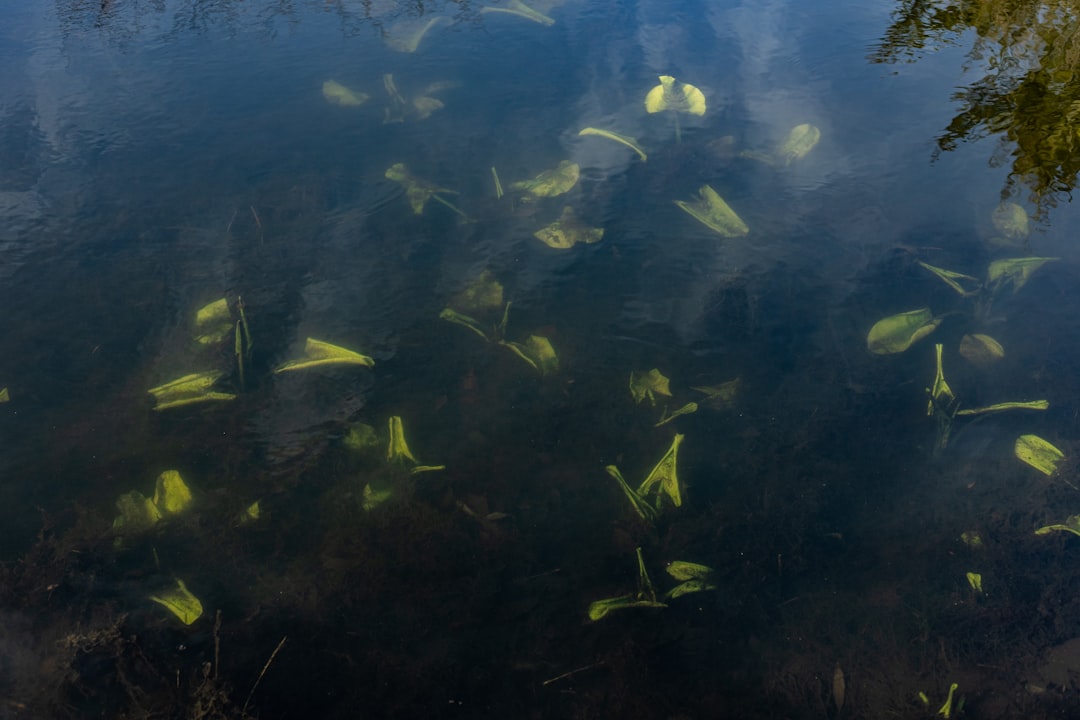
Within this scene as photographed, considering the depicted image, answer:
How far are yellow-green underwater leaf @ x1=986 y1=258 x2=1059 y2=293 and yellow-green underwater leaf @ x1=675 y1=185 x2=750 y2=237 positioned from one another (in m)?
1.13

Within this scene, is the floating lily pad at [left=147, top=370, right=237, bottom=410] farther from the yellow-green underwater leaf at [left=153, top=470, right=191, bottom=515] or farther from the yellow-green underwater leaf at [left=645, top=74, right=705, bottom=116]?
the yellow-green underwater leaf at [left=645, top=74, right=705, bottom=116]

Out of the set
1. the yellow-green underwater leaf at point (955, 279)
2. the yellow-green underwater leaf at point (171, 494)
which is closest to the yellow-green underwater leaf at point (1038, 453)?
the yellow-green underwater leaf at point (955, 279)

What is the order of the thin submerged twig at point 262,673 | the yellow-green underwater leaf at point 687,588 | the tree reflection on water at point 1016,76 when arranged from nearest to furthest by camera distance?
the thin submerged twig at point 262,673, the yellow-green underwater leaf at point 687,588, the tree reflection on water at point 1016,76

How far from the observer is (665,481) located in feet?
8.15

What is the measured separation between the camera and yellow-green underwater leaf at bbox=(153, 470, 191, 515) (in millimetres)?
2393

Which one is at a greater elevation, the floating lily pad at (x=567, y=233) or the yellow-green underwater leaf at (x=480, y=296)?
the floating lily pad at (x=567, y=233)

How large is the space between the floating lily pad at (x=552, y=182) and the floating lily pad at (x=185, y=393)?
1823 mm

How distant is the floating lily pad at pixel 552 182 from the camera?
3.64 metres

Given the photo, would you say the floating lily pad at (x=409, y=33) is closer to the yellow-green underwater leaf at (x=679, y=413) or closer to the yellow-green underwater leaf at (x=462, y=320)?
the yellow-green underwater leaf at (x=462, y=320)

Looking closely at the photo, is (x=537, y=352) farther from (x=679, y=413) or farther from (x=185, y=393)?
(x=185, y=393)

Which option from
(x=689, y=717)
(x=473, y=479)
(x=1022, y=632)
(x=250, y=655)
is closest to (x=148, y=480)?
(x=250, y=655)

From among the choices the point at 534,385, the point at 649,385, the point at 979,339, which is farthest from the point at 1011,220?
the point at 534,385

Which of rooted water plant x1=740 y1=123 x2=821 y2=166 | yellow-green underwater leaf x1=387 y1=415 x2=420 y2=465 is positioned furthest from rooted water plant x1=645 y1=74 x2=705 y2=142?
yellow-green underwater leaf x1=387 y1=415 x2=420 y2=465

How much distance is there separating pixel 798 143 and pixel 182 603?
12.4ft
